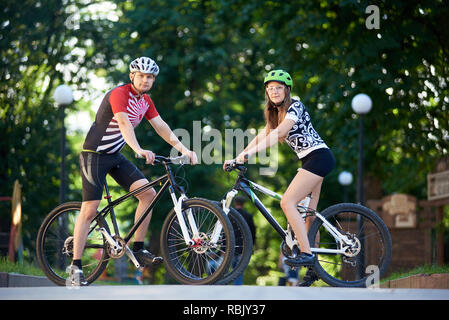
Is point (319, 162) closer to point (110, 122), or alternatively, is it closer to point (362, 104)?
point (110, 122)

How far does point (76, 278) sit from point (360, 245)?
2617 millimetres

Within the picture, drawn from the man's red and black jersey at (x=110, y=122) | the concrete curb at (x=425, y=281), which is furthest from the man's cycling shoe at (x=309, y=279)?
the man's red and black jersey at (x=110, y=122)

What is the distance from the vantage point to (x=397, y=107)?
17.2 m

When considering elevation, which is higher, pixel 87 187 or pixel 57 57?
pixel 57 57

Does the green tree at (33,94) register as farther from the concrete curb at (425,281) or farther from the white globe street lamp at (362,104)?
the concrete curb at (425,281)

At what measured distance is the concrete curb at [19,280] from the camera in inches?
354

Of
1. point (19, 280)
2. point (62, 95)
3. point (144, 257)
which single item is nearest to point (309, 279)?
point (144, 257)

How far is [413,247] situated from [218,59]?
7.78 metres

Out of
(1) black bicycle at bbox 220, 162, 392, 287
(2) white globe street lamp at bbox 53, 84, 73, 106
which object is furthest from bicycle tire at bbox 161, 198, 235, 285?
(2) white globe street lamp at bbox 53, 84, 73, 106

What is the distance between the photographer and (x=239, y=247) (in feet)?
21.8

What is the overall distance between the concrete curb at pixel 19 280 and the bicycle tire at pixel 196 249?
10.2ft
